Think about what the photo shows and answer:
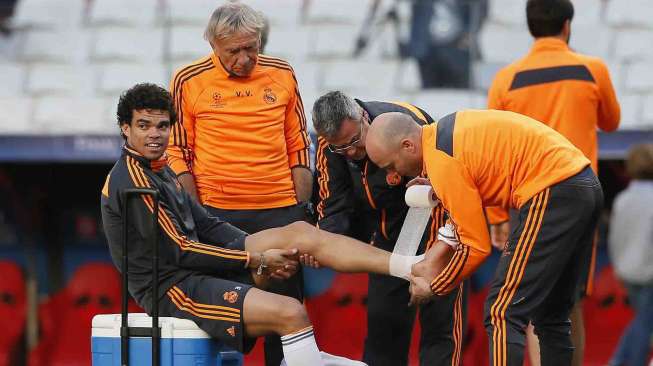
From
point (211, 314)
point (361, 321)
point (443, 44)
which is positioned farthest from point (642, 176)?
point (211, 314)

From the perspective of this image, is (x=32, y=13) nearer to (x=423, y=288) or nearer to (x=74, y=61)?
(x=74, y=61)

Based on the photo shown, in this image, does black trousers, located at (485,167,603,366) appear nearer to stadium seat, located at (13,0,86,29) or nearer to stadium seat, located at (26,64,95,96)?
stadium seat, located at (26,64,95,96)

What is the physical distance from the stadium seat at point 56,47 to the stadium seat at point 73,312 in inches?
63.9

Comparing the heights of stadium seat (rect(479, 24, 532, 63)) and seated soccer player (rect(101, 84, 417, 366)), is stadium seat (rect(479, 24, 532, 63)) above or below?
above

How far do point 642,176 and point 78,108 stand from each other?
12.8 feet

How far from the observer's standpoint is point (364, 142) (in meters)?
5.31

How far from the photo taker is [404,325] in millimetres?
5770

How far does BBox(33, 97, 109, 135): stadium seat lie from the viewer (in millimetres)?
8883

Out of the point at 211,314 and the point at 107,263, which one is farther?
the point at 107,263

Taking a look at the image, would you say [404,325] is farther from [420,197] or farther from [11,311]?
[11,311]

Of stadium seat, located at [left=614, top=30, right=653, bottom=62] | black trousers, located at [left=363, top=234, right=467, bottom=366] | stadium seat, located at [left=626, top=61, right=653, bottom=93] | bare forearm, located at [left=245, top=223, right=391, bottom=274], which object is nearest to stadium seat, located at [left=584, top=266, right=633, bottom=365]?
stadium seat, located at [left=626, top=61, right=653, bottom=93]

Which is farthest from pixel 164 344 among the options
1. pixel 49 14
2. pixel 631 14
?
pixel 49 14

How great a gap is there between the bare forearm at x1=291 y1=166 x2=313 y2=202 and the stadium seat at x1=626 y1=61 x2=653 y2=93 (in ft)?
11.3

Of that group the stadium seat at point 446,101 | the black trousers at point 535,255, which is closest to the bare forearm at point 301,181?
the black trousers at point 535,255
